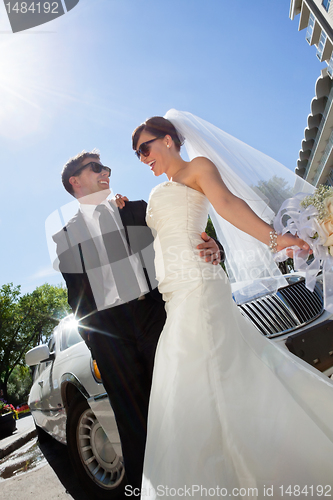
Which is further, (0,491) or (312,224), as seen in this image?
(0,491)

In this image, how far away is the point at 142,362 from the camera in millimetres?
2232

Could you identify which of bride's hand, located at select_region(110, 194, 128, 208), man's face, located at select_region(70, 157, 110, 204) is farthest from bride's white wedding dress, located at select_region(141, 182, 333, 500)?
man's face, located at select_region(70, 157, 110, 204)

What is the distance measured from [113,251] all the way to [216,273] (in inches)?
32.1

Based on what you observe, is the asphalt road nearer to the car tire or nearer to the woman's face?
the car tire

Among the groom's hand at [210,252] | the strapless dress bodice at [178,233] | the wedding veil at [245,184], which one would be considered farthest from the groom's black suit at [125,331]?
the wedding veil at [245,184]

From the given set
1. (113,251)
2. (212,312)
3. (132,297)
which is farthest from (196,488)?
(113,251)

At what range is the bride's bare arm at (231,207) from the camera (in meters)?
1.67

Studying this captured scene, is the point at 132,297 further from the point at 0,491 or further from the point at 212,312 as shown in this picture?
the point at 0,491

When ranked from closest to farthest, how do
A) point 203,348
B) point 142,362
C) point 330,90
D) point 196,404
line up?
point 196,404 → point 203,348 → point 142,362 → point 330,90

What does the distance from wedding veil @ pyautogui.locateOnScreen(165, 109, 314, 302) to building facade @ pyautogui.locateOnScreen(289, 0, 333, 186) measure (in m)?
18.9

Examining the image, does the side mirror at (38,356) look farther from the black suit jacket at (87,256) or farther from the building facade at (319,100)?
the building facade at (319,100)

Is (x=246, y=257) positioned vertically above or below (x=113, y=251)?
below

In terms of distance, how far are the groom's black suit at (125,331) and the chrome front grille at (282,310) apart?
1163 mm

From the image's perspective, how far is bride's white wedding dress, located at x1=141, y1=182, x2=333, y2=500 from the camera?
1338mm
